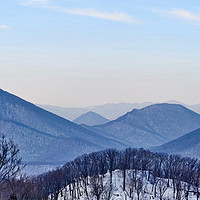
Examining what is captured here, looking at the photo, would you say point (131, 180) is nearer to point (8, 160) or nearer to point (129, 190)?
point (129, 190)

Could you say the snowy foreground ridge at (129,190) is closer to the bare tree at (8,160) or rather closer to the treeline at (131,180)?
the treeline at (131,180)

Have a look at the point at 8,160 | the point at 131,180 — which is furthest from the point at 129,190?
the point at 8,160

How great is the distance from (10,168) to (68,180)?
81023 millimetres

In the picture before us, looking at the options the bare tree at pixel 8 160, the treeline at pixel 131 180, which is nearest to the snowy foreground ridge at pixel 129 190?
the treeline at pixel 131 180

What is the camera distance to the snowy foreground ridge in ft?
292

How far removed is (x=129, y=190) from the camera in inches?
3723

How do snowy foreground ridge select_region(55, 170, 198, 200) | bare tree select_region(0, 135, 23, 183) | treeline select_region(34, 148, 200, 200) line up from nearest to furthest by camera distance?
bare tree select_region(0, 135, 23, 183), snowy foreground ridge select_region(55, 170, 198, 200), treeline select_region(34, 148, 200, 200)

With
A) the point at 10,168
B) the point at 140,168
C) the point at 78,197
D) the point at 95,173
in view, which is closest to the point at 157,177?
the point at 140,168

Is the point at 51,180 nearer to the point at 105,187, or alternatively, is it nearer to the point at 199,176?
the point at 105,187

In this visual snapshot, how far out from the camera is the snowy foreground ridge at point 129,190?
292 ft

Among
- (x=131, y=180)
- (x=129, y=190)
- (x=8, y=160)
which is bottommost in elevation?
(x=8, y=160)

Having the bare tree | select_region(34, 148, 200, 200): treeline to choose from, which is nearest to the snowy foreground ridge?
select_region(34, 148, 200, 200): treeline

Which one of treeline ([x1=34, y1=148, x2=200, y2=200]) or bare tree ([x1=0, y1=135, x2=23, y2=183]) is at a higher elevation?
treeline ([x1=34, y1=148, x2=200, y2=200])

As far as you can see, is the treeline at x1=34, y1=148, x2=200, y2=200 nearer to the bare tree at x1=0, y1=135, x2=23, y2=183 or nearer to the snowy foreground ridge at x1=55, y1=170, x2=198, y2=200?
the snowy foreground ridge at x1=55, y1=170, x2=198, y2=200
